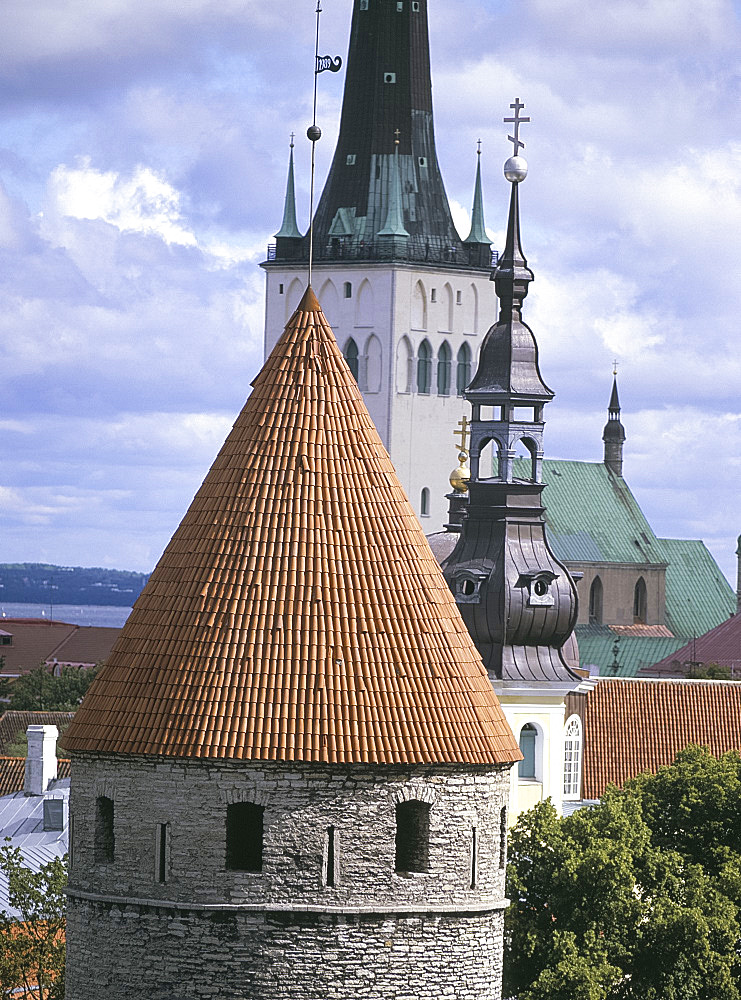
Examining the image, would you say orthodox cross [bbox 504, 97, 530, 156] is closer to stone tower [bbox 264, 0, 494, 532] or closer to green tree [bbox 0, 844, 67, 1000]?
green tree [bbox 0, 844, 67, 1000]

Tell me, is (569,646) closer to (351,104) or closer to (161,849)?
(161,849)

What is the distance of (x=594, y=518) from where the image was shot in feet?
479

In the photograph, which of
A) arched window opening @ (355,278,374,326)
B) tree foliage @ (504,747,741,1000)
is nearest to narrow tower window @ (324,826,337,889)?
tree foliage @ (504,747,741,1000)

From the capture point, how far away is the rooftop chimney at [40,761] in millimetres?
60469

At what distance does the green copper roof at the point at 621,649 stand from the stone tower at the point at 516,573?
245ft

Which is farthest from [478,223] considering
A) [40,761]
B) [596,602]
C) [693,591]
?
[40,761]

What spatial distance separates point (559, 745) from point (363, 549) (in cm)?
2912

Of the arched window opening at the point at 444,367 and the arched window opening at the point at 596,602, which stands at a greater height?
the arched window opening at the point at 444,367

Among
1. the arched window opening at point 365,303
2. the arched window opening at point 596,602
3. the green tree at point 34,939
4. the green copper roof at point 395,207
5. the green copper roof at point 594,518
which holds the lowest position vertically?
the green tree at point 34,939

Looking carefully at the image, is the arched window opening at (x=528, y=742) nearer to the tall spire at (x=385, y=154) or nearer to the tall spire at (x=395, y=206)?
the tall spire at (x=385, y=154)

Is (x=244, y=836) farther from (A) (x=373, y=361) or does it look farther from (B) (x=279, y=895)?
(A) (x=373, y=361)

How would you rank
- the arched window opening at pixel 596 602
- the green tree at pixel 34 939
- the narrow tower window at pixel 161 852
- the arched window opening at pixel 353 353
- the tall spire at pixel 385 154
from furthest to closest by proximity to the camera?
the arched window opening at pixel 596 602, the arched window opening at pixel 353 353, the tall spire at pixel 385 154, the green tree at pixel 34 939, the narrow tower window at pixel 161 852

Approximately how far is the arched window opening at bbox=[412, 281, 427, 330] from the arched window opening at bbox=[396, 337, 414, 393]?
101 centimetres

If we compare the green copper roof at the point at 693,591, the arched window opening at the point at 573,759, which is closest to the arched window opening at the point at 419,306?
the green copper roof at the point at 693,591
